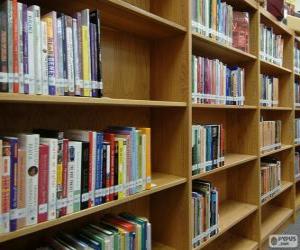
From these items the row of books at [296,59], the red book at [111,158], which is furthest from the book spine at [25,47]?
the row of books at [296,59]

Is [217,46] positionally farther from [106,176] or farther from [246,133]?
[106,176]

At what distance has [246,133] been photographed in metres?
2.17

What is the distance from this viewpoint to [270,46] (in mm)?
2328

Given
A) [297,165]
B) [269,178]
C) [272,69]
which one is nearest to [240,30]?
[272,69]

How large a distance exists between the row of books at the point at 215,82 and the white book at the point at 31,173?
89cm

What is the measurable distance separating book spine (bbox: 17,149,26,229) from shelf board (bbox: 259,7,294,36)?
2014 millimetres

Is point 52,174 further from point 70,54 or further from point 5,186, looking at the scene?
point 70,54

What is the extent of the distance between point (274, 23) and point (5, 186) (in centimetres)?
242

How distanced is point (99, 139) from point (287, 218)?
250 cm

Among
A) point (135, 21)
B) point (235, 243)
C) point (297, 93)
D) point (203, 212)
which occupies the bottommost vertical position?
point (235, 243)

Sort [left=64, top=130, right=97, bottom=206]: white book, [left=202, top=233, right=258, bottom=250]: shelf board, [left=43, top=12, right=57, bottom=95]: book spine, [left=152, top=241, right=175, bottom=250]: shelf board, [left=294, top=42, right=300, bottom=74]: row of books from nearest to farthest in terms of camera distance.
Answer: [left=43, top=12, right=57, bottom=95]: book spine < [left=64, top=130, right=97, bottom=206]: white book < [left=152, top=241, right=175, bottom=250]: shelf board < [left=202, top=233, right=258, bottom=250]: shelf board < [left=294, top=42, right=300, bottom=74]: row of books

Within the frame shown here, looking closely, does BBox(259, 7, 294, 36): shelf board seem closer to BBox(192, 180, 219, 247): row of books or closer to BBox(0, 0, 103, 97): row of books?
BBox(192, 180, 219, 247): row of books

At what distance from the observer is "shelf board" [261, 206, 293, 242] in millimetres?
2374

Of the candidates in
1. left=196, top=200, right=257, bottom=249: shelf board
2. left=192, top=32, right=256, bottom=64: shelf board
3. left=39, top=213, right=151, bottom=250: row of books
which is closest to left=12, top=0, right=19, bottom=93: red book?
left=39, top=213, right=151, bottom=250: row of books
